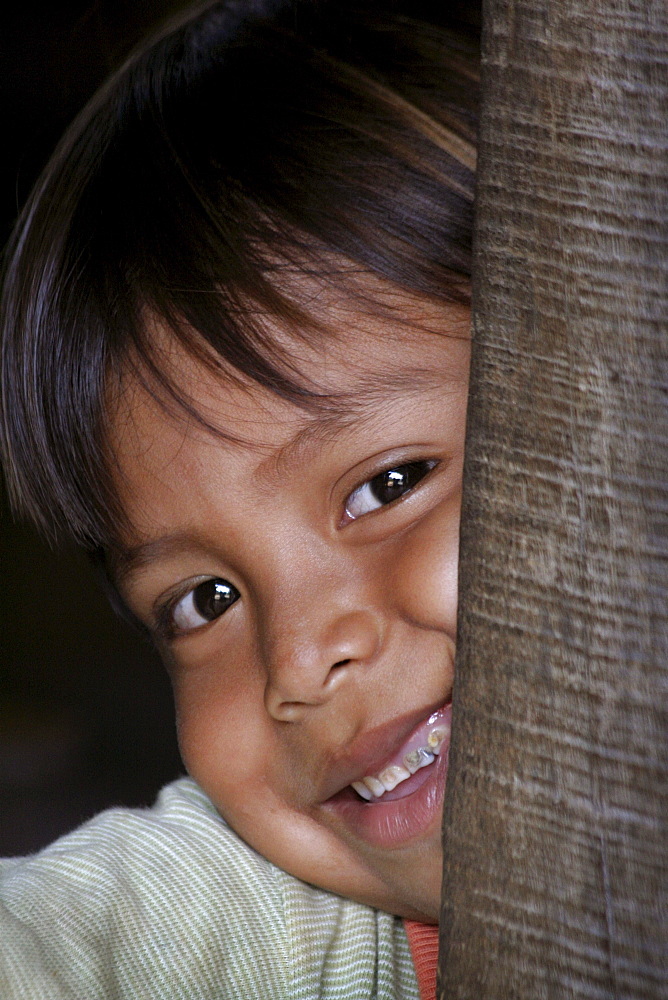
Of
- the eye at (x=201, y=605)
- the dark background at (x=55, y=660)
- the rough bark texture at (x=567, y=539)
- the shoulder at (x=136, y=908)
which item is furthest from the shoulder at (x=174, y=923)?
the dark background at (x=55, y=660)

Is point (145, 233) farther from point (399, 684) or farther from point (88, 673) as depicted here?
point (88, 673)

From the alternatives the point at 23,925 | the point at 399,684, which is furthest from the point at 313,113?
the point at 23,925

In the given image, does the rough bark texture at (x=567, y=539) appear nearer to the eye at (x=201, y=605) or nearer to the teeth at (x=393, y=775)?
the teeth at (x=393, y=775)

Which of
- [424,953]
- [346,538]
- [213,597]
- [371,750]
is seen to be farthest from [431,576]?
[424,953]

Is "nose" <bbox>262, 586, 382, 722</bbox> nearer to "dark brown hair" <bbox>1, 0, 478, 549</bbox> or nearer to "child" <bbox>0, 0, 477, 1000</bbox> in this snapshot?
"child" <bbox>0, 0, 477, 1000</bbox>

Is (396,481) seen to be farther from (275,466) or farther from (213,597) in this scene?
(213,597)

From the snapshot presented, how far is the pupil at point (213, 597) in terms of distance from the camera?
1176mm

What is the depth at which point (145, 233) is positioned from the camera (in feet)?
3.59

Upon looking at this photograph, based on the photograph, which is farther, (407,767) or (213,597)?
(213,597)

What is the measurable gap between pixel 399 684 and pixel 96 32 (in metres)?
1.88

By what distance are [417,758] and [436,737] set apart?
0.04 metres

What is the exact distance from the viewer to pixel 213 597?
3.94 feet

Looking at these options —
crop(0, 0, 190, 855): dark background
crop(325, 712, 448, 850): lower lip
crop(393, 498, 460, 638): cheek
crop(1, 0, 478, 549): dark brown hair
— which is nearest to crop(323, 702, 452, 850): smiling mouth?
crop(325, 712, 448, 850): lower lip

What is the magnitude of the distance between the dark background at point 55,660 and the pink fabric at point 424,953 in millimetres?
1700
